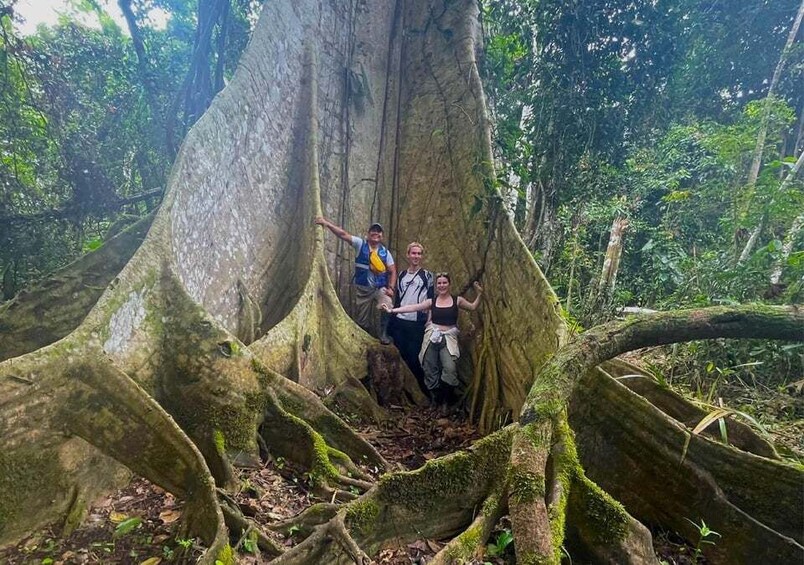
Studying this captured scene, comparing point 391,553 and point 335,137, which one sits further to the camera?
point 335,137

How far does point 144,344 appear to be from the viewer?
3043mm

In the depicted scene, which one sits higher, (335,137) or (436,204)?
(335,137)

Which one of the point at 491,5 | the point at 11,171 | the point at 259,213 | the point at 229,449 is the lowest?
the point at 229,449

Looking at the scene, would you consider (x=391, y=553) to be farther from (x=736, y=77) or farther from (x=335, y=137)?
(x=736, y=77)

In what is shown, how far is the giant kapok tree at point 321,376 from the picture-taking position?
2.36 m

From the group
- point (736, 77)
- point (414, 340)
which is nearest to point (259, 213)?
point (414, 340)

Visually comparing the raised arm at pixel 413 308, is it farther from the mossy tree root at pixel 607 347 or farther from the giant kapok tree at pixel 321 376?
the mossy tree root at pixel 607 347

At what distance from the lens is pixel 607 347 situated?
100 inches

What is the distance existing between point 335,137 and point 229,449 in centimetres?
401

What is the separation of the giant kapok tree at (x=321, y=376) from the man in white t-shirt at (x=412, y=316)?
35 centimetres

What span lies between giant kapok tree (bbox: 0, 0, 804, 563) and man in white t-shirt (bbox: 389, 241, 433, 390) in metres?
0.35

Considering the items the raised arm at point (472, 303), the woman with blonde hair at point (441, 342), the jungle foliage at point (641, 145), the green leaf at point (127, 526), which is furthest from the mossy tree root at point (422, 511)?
the jungle foliage at point (641, 145)

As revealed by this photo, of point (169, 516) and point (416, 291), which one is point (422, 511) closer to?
point (169, 516)

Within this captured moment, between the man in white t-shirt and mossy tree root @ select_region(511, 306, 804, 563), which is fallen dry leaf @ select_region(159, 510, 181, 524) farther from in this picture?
the man in white t-shirt
